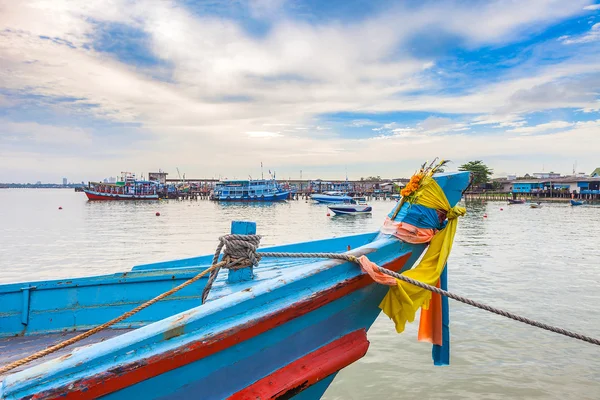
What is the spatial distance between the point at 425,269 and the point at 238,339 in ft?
5.98

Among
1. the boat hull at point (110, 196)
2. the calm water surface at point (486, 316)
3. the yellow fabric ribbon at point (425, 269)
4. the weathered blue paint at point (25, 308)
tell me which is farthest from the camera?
the boat hull at point (110, 196)

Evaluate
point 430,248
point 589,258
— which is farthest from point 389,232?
point 589,258

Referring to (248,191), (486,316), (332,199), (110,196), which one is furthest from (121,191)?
(486,316)

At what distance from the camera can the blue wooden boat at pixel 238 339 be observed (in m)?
1.92

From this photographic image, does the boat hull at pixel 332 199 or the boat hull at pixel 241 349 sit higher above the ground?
the boat hull at pixel 241 349

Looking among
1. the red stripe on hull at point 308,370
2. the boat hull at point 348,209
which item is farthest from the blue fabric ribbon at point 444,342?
the boat hull at point 348,209

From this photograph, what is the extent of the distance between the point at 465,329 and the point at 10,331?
7519 mm

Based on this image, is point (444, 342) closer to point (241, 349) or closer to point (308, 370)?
point (308, 370)

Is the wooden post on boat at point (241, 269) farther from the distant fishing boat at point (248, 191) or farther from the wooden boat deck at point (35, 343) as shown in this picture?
the distant fishing boat at point (248, 191)

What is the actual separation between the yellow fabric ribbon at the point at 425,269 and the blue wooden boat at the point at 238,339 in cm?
9

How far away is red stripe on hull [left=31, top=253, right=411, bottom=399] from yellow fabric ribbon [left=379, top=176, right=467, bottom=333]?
20.4 inches

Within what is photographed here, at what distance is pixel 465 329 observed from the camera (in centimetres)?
795

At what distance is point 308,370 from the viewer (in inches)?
108

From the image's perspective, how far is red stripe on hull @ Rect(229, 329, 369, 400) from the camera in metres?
2.51
